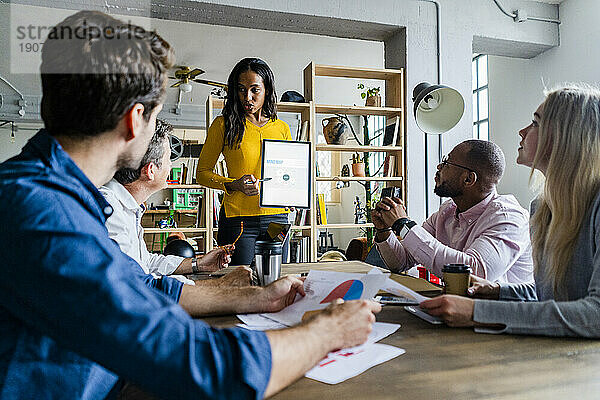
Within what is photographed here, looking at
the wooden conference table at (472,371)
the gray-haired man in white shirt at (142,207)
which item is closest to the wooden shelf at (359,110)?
the gray-haired man in white shirt at (142,207)

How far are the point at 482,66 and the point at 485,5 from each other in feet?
7.12

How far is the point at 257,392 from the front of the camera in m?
0.61

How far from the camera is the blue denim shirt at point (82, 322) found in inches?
23.0

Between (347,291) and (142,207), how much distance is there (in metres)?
1.06

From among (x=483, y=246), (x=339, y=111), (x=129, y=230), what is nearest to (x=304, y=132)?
(x=339, y=111)

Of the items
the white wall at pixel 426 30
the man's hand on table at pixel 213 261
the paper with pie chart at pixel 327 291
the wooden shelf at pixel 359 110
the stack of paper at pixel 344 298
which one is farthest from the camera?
the wooden shelf at pixel 359 110

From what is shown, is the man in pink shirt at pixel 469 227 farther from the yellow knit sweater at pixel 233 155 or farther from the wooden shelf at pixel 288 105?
the wooden shelf at pixel 288 105

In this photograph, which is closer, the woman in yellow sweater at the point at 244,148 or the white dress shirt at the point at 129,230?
the white dress shirt at the point at 129,230

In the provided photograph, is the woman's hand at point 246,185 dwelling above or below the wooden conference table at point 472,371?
above

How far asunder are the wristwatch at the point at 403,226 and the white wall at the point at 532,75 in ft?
11.7

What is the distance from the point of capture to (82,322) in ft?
1.92

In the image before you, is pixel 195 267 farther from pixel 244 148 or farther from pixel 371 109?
pixel 371 109

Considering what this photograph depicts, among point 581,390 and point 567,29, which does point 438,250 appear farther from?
point 567,29

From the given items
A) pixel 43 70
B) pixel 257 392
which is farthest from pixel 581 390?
pixel 43 70
